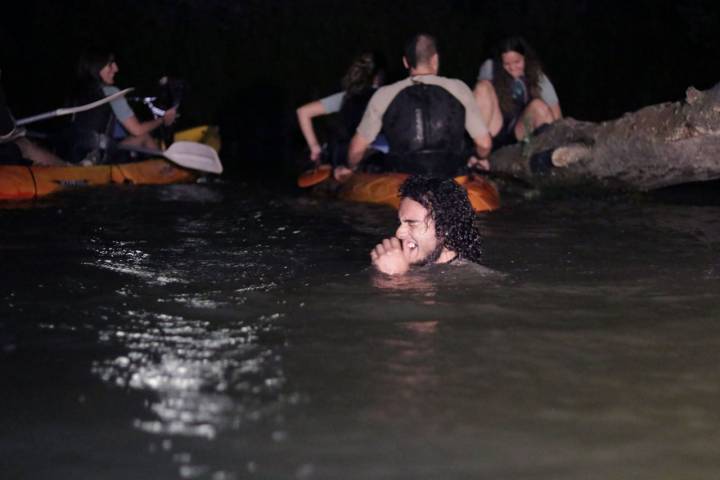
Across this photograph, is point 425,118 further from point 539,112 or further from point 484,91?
point 539,112

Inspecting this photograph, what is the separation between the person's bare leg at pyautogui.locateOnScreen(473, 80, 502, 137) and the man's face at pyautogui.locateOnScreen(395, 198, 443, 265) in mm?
4319

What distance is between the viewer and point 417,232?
5.71m

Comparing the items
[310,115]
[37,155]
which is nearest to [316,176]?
[310,115]

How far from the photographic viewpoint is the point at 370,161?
32.1ft

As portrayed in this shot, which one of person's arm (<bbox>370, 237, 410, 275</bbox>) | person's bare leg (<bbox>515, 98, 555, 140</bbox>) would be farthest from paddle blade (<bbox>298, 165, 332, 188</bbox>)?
person's arm (<bbox>370, 237, 410, 275</bbox>)

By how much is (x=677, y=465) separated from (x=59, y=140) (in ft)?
29.2

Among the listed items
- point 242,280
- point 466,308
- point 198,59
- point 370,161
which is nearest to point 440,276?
point 466,308

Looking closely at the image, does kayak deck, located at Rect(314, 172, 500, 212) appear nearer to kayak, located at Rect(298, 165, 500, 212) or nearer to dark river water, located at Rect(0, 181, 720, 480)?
kayak, located at Rect(298, 165, 500, 212)

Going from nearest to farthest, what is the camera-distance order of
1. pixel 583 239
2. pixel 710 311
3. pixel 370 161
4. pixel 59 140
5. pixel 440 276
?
pixel 710 311
pixel 440 276
pixel 583 239
pixel 370 161
pixel 59 140

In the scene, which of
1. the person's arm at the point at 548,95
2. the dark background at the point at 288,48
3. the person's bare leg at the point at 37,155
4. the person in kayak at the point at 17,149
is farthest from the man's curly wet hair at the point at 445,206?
the dark background at the point at 288,48

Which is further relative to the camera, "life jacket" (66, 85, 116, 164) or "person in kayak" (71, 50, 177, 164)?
"life jacket" (66, 85, 116, 164)

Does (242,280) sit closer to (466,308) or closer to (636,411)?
(466,308)

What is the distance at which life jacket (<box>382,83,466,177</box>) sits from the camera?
28.0 feet

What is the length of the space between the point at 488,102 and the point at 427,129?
1519 millimetres
